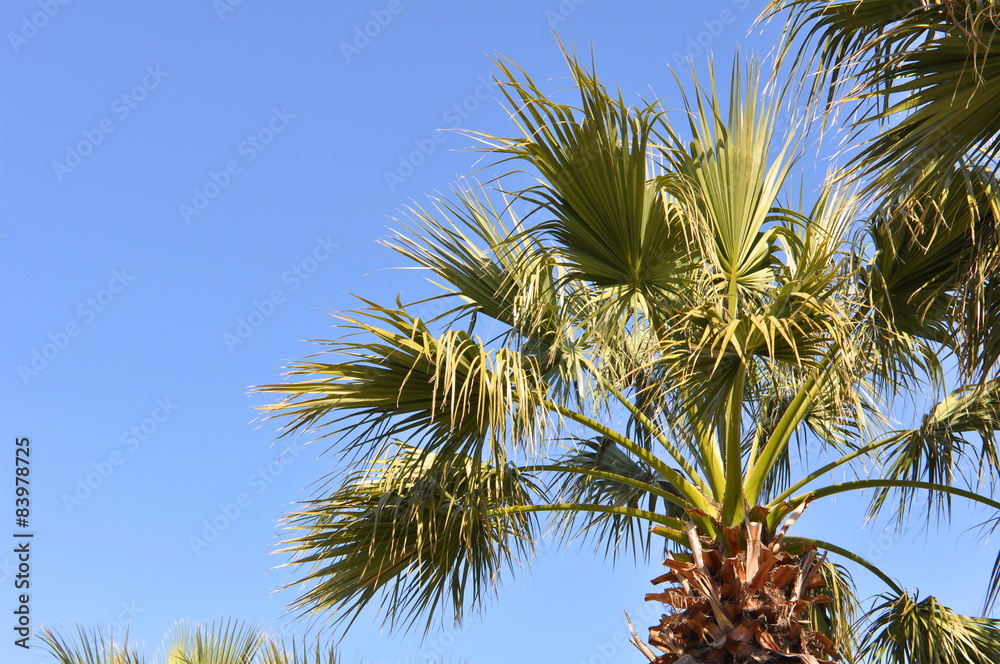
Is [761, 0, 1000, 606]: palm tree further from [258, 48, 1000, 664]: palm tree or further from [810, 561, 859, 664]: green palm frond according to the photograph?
[810, 561, 859, 664]: green palm frond

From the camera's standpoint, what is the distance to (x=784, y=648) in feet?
14.1

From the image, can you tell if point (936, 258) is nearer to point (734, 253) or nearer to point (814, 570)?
point (734, 253)

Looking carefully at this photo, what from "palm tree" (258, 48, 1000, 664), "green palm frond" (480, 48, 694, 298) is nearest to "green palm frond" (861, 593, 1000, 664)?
"palm tree" (258, 48, 1000, 664)

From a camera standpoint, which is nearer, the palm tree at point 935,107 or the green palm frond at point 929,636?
the palm tree at point 935,107

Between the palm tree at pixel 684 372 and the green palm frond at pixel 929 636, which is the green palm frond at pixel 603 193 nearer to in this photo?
the palm tree at pixel 684 372

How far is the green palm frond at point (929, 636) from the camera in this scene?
5246 millimetres

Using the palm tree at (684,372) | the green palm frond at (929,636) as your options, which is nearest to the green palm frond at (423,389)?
the palm tree at (684,372)

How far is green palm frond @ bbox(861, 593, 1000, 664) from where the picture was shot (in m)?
5.25

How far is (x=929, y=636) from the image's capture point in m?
5.31

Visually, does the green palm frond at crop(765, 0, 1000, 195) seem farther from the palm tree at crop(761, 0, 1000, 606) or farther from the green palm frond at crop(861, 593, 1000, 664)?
the green palm frond at crop(861, 593, 1000, 664)

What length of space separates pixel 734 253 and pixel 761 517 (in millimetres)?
1376

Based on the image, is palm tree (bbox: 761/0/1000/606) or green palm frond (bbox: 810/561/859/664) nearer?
palm tree (bbox: 761/0/1000/606)

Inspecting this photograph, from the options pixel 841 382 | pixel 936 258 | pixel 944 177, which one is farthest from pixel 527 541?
pixel 944 177

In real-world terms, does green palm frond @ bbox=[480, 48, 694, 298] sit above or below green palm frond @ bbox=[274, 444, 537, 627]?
above
